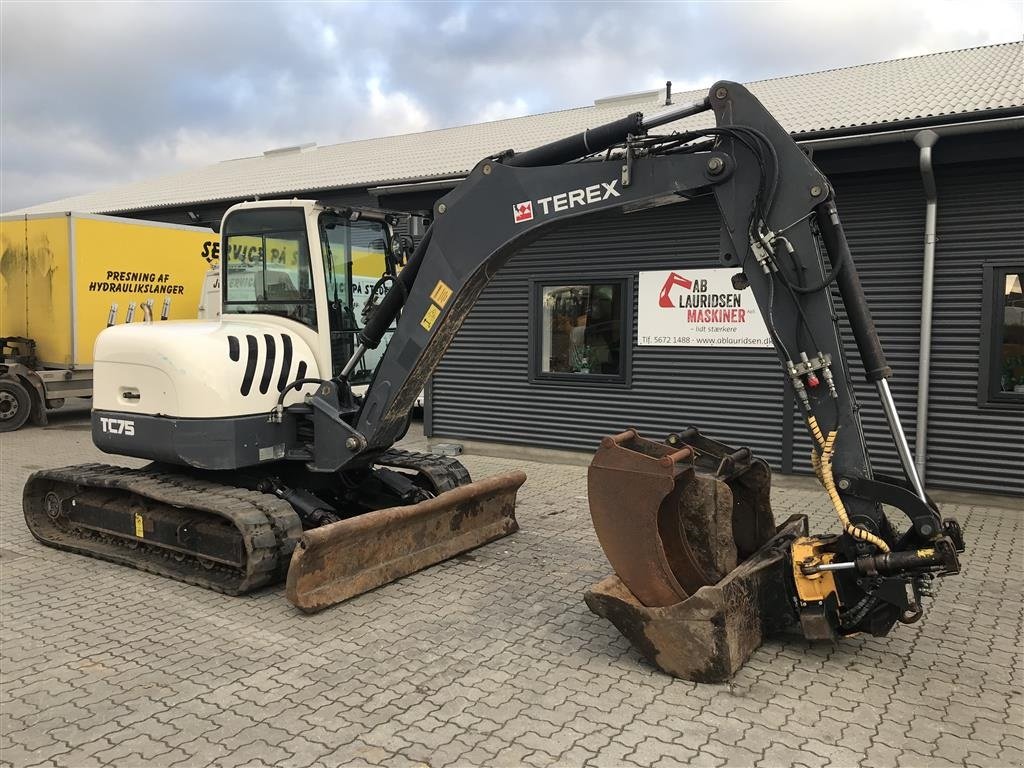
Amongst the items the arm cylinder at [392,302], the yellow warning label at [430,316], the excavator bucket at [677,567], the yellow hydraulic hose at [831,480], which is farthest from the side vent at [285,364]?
the yellow hydraulic hose at [831,480]

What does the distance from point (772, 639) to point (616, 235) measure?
6258mm

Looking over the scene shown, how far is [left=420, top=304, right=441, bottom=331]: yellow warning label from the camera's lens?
5254mm

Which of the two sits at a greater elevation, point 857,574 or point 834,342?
point 834,342

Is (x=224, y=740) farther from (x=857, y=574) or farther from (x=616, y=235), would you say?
(x=616, y=235)

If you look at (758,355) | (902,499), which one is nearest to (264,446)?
(902,499)

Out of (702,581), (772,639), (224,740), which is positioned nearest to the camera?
(224,740)

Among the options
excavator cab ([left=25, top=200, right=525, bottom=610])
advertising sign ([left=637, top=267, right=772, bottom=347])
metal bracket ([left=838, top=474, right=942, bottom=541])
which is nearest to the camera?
metal bracket ([left=838, top=474, right=942, bottom=541])

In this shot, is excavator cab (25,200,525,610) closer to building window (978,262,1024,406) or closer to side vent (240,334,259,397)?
side vent (240,334,259,397)

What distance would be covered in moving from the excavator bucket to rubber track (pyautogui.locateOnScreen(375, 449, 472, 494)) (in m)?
2.34

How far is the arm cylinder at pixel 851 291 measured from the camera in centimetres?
404

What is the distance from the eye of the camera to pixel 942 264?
7.93 meters

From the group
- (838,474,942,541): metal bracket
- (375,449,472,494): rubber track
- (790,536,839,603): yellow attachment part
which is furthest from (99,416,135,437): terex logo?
(838,474,942,541): metal bracket

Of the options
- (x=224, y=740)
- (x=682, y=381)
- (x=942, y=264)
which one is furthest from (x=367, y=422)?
(x=942, y=264)

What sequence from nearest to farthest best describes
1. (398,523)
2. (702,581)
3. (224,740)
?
(224,740)
(702,581)
(398,523)
